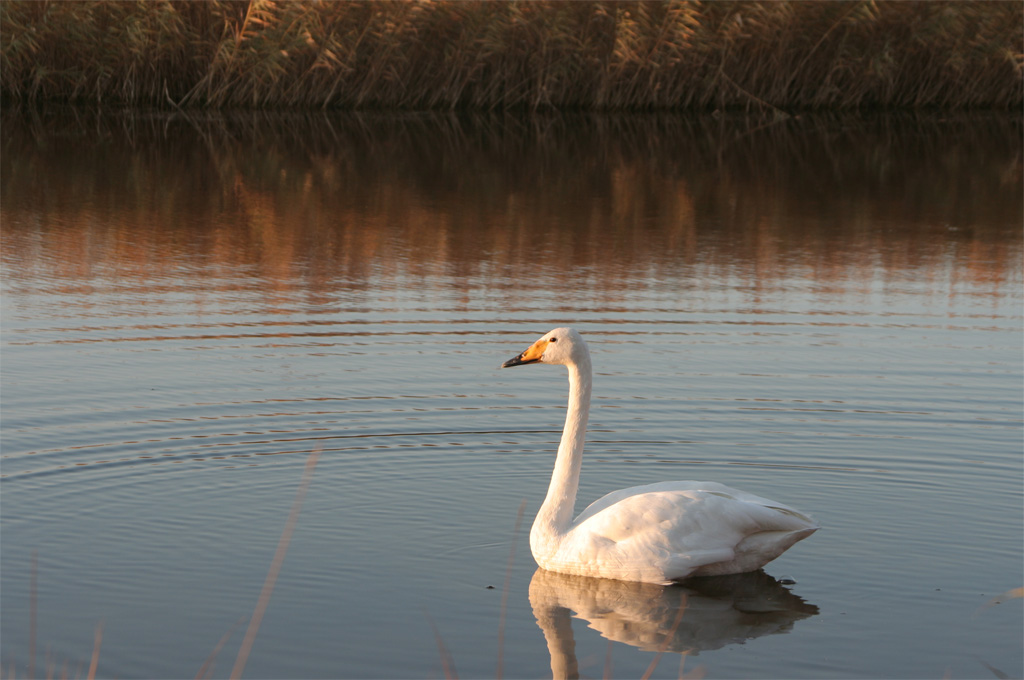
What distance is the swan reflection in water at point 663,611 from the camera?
5695mm

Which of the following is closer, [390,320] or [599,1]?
[390,320]

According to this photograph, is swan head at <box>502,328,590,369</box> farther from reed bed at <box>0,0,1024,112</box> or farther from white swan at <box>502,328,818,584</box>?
reed bed at <box>0,0,1024,112</box>

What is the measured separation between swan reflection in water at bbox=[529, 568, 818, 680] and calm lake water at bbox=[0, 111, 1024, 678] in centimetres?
2

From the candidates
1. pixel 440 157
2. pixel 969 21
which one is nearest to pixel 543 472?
pixel 440 157

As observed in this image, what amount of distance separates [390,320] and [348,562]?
518cm

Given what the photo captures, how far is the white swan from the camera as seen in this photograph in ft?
20.1

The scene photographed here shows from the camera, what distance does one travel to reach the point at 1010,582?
6.35 m

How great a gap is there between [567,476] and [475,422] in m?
2.33

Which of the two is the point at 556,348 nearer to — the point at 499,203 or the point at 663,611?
the point at 663,611

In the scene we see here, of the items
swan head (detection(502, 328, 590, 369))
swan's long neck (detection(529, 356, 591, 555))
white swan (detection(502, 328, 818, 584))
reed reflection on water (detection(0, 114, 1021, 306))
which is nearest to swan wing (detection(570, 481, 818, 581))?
white swan (detection(502, 328, 818, 584))

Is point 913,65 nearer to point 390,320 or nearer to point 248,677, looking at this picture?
point 390,320

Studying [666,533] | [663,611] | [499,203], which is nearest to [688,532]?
[666,533]

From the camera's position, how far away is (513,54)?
30.7 m

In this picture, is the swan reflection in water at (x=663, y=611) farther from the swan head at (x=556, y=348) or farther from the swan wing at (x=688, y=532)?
the swan head at (x=556, y=348)
